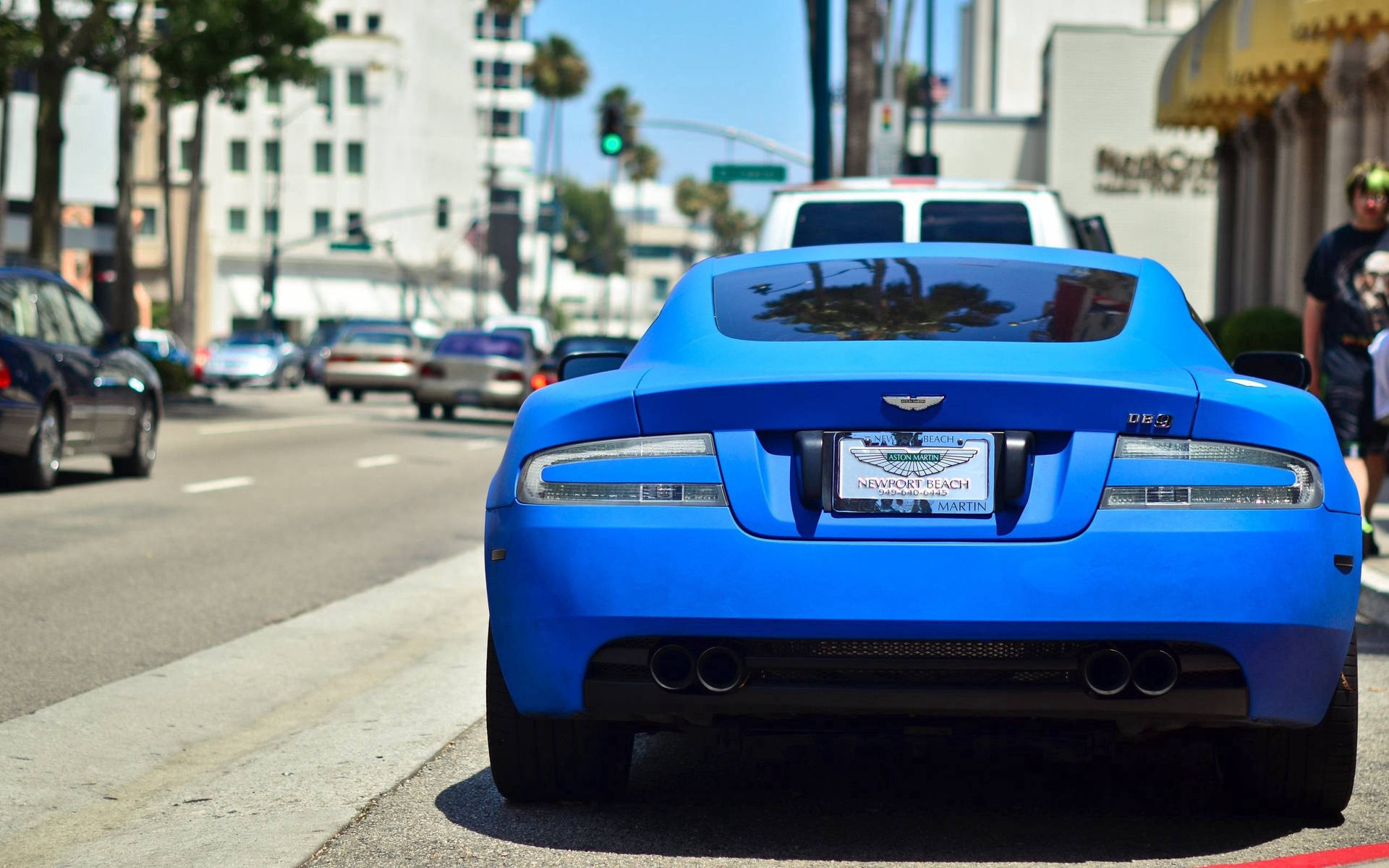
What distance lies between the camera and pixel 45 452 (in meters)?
15.1

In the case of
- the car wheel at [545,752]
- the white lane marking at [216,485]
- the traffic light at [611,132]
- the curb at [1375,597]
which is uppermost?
the traffic light at [611,132]

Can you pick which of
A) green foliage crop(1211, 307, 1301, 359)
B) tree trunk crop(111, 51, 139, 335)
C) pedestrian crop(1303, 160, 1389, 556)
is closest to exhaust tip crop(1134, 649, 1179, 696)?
pedestrian crop(1303, 160, 1389, 556)

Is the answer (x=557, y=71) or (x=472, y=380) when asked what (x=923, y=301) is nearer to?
(x=472, y=380)

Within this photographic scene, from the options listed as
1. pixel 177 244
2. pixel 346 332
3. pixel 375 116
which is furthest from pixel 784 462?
pixel 375 116

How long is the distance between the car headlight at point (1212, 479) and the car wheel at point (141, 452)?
13.7 m

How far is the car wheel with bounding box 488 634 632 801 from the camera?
15.8ft

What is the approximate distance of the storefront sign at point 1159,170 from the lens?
54.4 metres

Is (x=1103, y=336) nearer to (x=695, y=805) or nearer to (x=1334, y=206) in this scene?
(x=695, y=805)

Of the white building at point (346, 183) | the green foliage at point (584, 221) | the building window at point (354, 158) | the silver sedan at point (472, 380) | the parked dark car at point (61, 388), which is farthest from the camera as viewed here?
the green foliage at point (584, 221)

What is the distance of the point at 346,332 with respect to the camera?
41.0 meters

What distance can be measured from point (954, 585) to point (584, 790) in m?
1.21

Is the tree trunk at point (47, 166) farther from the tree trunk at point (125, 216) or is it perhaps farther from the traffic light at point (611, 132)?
the traffic light at point (611, 132)

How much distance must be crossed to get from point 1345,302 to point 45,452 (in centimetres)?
973

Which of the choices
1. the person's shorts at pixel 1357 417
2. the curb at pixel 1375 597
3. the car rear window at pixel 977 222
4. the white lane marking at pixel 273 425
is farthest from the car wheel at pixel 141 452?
the curb at pixel 1375 597
